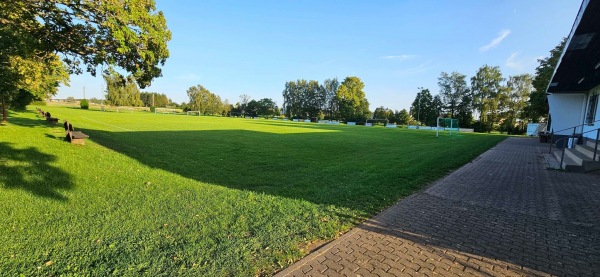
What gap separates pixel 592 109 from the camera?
1547cm

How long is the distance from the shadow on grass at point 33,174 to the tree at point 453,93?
7310 cm

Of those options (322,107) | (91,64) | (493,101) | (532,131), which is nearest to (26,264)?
(91,64)

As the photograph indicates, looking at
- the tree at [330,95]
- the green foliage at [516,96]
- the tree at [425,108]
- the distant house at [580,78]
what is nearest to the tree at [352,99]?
the tree at [330,95]

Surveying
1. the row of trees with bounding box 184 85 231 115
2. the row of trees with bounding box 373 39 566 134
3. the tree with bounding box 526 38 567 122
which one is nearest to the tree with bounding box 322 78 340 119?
the row of trees with bounding box 373 39 566 134

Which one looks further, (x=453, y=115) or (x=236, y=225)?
(x=453, y=115)

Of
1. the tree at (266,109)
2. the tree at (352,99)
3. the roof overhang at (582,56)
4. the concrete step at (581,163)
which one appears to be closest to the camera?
the roof overhang at (582,56)

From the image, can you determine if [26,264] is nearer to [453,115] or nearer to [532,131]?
[532,131]

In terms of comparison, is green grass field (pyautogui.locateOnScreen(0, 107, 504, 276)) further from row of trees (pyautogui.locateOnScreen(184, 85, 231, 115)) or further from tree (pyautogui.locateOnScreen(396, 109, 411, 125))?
row of trees (pyautogui.locateOnScreen(184, 85, 231, 115))

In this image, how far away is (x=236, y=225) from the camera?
4.17 metres

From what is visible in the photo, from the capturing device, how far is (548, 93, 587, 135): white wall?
17.8 metres

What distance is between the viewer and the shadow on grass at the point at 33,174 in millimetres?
5291

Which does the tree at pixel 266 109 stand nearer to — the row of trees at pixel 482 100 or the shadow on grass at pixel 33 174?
the row of trees at pixel 482 100

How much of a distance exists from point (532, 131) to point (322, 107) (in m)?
61.3

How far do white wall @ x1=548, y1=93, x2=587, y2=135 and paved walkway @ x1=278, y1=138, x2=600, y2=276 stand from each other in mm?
15740
